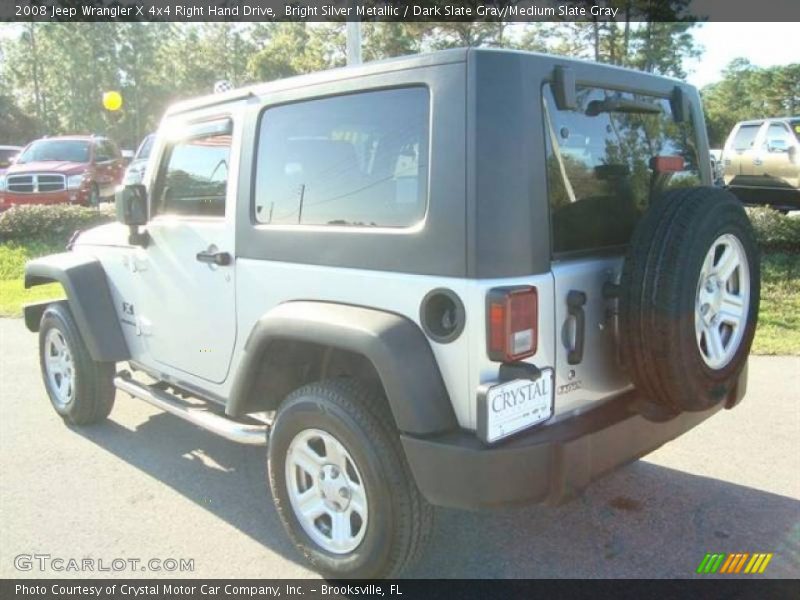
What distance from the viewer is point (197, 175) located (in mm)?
3672

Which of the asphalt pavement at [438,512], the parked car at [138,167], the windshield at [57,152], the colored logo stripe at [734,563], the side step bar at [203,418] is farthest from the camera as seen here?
the windshield at [57,152]

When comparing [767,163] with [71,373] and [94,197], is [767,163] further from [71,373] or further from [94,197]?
[94,197]

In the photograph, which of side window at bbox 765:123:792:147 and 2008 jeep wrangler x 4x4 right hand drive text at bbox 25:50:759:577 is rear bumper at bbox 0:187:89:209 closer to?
2008 jeep wrangler x 4x4 right hand drive text at bbox 25:50:759:577

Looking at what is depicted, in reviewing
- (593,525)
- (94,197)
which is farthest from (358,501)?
(94,197)

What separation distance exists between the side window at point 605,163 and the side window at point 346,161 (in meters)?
0.50

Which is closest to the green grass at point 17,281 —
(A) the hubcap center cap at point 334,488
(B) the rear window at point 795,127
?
(A) the hubcap center cap at point 334,488

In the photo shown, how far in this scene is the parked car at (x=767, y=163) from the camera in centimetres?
1252

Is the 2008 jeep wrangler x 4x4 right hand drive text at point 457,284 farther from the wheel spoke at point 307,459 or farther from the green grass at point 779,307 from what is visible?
the green grass at point 779,307

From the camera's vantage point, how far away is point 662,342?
8.09ft

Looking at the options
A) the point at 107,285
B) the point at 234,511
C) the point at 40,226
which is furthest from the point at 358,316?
the point at 40,226

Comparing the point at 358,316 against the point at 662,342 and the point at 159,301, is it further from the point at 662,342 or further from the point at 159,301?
the point at 159,301

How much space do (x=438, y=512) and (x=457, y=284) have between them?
1582mm

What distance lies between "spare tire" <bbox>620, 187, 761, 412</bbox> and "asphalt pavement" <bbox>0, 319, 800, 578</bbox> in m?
0.87

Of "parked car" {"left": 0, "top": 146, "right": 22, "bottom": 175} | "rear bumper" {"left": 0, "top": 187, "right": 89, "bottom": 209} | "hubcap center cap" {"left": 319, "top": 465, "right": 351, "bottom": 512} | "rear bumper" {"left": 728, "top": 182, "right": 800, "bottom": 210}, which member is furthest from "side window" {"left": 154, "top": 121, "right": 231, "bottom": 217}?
"parked car" {"left": 0, "top": 146, "right": 22, "bottom": 175}
